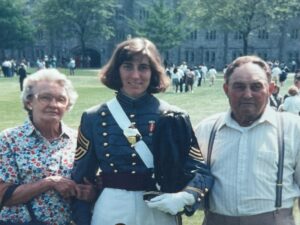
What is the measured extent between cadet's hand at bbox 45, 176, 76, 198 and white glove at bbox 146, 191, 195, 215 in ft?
2.04

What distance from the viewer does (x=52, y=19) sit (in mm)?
62312

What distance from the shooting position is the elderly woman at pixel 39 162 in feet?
12.8

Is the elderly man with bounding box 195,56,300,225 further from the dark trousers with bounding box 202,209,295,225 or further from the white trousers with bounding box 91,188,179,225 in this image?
the white trousers with bounding box 91,188,179,225

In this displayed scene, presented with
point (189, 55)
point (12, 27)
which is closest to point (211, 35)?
point (189, 55)

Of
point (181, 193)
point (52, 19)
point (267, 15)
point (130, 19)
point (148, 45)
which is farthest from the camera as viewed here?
point (130, 19)

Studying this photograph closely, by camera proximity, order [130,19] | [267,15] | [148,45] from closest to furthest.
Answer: [148,45] → [267,15] → [130,19]

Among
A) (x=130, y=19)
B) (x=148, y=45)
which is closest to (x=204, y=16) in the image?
(x=130, y=19)

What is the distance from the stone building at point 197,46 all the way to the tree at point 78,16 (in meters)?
3.24

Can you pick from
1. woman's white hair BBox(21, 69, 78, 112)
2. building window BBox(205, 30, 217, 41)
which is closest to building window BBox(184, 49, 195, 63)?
building window BBox(205, 30, 217, 41)

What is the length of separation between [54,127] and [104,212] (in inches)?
28.6

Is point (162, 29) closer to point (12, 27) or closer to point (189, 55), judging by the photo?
point (189, 55)

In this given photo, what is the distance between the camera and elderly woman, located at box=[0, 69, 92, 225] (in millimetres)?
3904

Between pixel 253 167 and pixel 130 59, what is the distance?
111cm

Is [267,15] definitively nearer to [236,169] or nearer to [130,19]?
[130,19]
